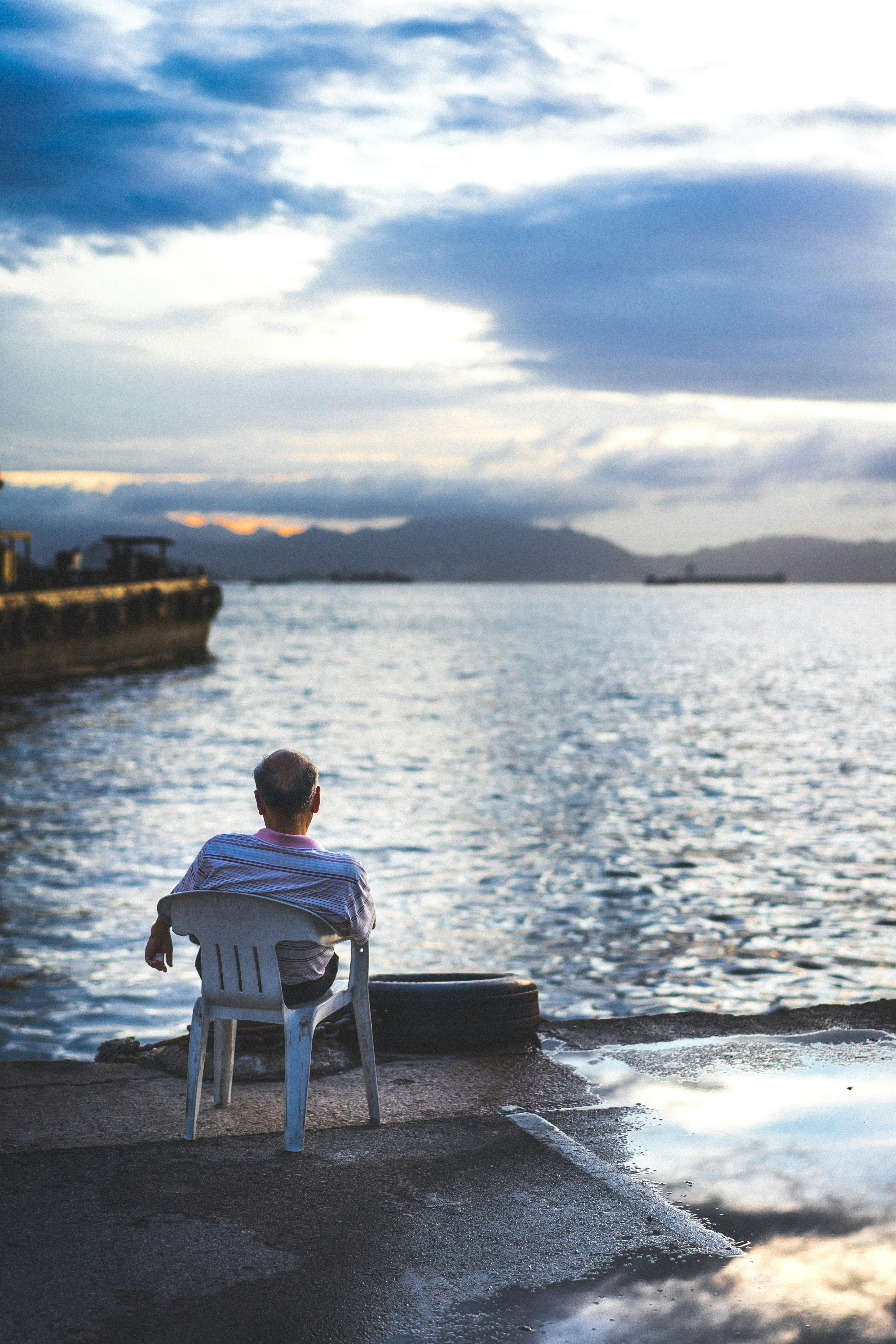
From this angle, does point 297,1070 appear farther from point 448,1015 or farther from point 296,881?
point 448,1015

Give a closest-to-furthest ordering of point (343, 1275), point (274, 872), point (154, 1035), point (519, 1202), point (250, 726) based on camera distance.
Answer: point (343, 1275) < point (519, 1202) < point (274, 872) < point (154, 1035) < point (250, 726)

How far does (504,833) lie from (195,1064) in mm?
10732

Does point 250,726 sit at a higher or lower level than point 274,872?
lower

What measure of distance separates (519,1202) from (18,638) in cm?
3944

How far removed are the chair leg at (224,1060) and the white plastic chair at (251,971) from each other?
1.03 feet

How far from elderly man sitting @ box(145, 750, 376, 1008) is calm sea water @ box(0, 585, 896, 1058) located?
3.68 metres

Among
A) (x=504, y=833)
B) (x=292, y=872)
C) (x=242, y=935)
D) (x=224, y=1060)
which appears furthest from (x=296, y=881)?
(x=504, y=833)

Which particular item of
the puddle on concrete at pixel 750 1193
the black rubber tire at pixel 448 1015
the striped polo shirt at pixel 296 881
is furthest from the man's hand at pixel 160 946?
the puddle on concrete at pixel 750 1193

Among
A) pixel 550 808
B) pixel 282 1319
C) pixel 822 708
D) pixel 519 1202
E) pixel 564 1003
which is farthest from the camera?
pixel 822 708

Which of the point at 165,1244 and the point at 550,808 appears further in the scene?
the point at 550,808

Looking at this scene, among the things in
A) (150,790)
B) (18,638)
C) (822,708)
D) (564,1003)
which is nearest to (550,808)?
(150,790)

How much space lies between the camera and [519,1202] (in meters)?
3.78

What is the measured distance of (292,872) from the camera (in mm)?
4090

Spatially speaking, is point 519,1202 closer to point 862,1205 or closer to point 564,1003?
point 862,1205
